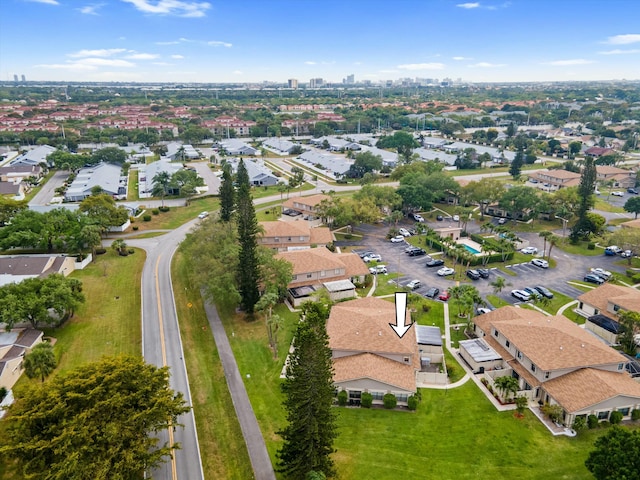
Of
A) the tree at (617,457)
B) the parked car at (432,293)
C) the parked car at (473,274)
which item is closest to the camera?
the tree at (617,457)

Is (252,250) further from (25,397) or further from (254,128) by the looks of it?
(254,128)

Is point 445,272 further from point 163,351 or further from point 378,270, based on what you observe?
point 163,351

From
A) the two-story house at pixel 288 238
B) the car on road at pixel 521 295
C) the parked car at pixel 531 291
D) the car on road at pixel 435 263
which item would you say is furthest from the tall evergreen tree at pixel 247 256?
the parked car at pixel 531 291

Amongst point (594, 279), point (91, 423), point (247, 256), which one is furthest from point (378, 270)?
point (91, 423)

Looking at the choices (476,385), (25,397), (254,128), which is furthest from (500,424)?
(254,128)

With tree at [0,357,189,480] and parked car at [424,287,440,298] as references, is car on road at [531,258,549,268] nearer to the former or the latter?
parked car at [424,287,440,298]

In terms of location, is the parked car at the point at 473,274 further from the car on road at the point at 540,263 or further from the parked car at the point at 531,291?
the car on road at the point at 540,263
